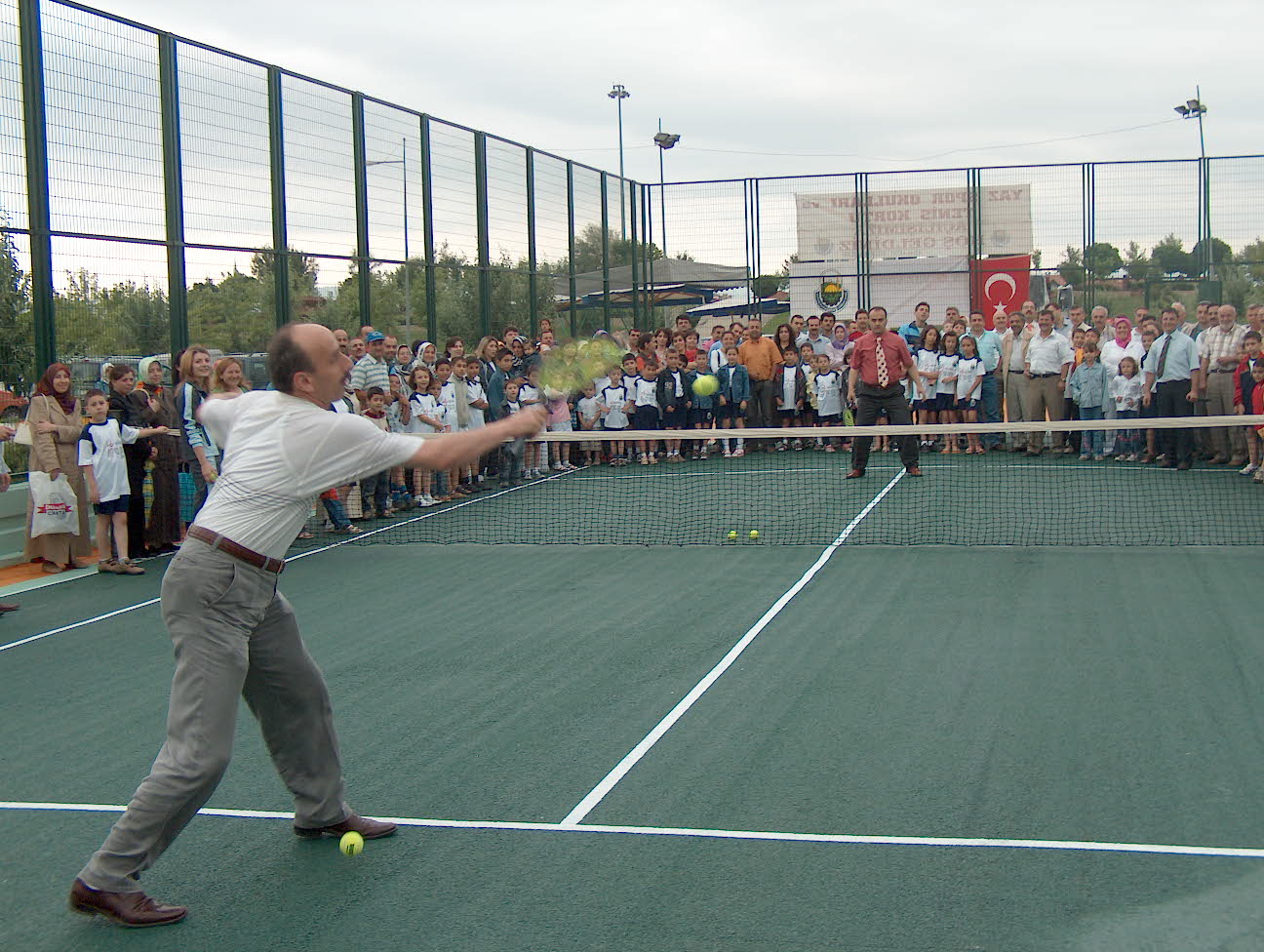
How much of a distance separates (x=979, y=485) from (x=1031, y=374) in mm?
4243

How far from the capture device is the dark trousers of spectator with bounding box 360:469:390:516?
1515cm

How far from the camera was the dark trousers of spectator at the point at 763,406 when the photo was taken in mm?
21422

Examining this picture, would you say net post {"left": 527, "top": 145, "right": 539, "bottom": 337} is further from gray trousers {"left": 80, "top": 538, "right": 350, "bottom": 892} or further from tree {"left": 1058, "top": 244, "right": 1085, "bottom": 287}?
gray trousers {"left": 80, "top": 538, "right": 350, "bottom": 892}

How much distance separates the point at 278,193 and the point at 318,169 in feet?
3.82

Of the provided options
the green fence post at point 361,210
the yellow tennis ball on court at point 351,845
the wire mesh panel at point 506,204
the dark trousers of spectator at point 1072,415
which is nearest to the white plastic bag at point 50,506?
the green fence post at point 361,210

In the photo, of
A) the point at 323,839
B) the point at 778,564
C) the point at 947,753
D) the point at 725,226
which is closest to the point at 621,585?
the point at 778,564

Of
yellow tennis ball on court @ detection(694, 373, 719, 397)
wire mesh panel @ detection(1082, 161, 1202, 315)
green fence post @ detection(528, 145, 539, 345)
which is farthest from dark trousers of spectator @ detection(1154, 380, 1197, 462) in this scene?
green fence post @ detection(528, 145, 539, 345)

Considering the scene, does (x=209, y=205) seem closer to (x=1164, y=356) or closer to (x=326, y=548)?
(x=326, y=548)

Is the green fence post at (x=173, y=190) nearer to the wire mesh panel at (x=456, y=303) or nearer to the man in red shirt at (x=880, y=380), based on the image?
the wire mesh panel at (x=456, y=303)

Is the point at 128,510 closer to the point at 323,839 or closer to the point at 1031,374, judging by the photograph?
the point at 323,839

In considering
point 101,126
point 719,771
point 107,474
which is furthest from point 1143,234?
point 719,771

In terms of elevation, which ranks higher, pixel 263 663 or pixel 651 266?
pixel 651 266

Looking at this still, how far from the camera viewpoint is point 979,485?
52.4 feet

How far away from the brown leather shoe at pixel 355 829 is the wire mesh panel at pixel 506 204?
17.1 meters
